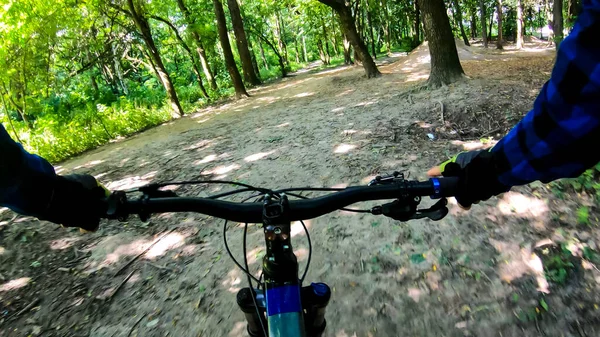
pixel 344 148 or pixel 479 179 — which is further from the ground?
pixel 479 179

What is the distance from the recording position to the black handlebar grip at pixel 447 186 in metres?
1.18

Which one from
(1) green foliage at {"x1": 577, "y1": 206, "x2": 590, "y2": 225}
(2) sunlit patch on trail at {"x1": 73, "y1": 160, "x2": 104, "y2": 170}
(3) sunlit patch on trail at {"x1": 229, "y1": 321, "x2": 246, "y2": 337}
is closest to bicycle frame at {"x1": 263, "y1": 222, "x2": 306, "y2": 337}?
(3) sunlit patch on trail at {"x1": 229, "y1": 321, "x2": 246, "y2": 337}

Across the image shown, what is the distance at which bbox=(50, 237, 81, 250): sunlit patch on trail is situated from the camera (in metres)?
3.86

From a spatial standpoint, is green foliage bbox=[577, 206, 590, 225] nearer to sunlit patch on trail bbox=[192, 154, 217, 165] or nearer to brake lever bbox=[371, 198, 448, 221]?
brake lever bbox=[371, 198, 448, 221]

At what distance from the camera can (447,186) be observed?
Answer: 3.86 feet

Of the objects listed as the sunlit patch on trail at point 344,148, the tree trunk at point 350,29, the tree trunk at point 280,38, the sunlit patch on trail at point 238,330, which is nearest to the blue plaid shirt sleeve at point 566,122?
the sunlit patch on trail at point 238,330

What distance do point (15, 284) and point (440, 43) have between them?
839 centimetres

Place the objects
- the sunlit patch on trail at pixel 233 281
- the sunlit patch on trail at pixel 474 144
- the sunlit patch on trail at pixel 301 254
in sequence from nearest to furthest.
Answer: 1. the sunlit patch on trail at pixel 233 281
2. the sunlit patch on trail at pixel 301 254
3. the sunlit patch on trail at pixel 474 144

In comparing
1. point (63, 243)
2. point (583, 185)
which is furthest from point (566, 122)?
point (63, 243)

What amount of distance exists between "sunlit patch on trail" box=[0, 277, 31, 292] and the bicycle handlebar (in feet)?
10.2

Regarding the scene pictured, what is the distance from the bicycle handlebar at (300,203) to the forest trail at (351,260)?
1.54m

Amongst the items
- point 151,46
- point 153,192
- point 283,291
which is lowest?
point 283,291

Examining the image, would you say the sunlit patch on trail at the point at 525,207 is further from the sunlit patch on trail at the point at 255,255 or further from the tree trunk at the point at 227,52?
the tree trunk at the point at 227,52

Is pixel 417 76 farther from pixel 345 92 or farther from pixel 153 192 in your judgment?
pixel 153 192
